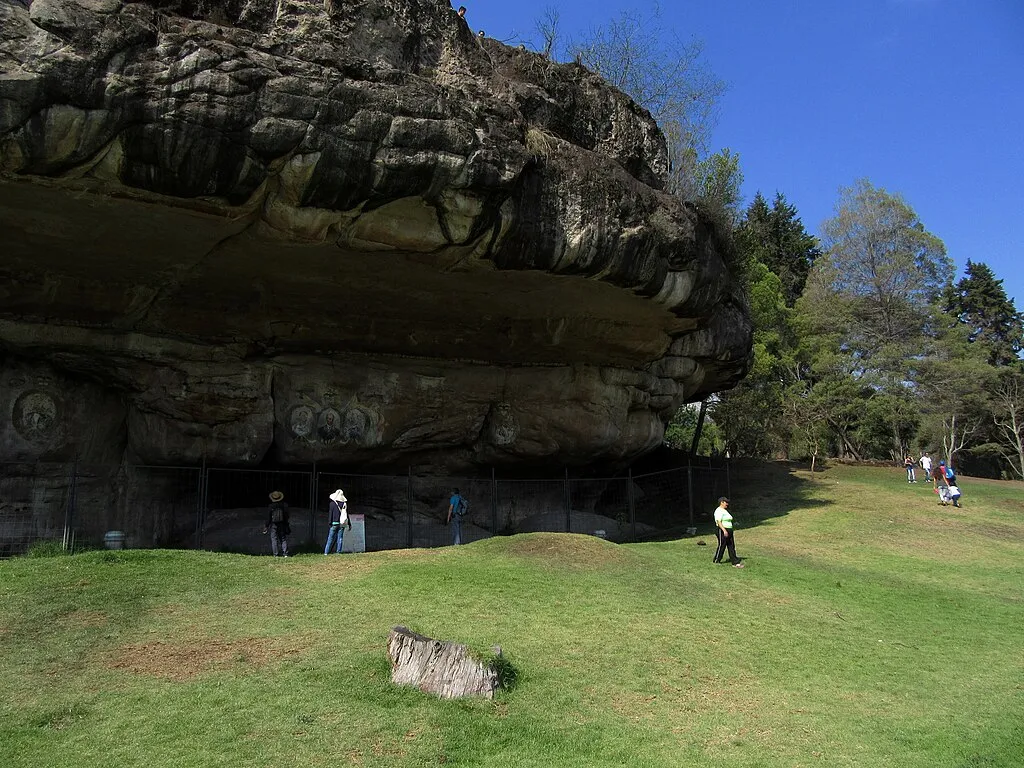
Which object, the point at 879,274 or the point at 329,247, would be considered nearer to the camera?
the point at 329,247

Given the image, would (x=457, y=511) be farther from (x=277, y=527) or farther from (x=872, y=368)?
(x=872, y=368)

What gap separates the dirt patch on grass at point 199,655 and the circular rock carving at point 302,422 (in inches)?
374

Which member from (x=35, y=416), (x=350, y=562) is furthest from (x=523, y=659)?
(x=35, y=416)

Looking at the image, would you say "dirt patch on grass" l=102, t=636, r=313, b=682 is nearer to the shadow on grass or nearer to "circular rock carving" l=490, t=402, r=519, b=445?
A: "circular rock carving" l=490, t=402, r=519, b=445

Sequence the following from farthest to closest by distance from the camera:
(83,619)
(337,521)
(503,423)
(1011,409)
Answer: (1011,409) → (503,423) → (337,521) → (83,619)

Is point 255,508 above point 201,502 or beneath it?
beneath

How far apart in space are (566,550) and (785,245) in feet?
130

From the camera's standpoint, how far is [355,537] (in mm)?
15023

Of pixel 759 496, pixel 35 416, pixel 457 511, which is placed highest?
pixel 35 416

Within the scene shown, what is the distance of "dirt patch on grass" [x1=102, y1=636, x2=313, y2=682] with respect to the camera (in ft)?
25.5

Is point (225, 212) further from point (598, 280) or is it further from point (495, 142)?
point (598, 280)

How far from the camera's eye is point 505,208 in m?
13.3

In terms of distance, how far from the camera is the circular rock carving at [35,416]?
15.9 meters

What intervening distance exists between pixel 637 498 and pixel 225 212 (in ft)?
54.2
